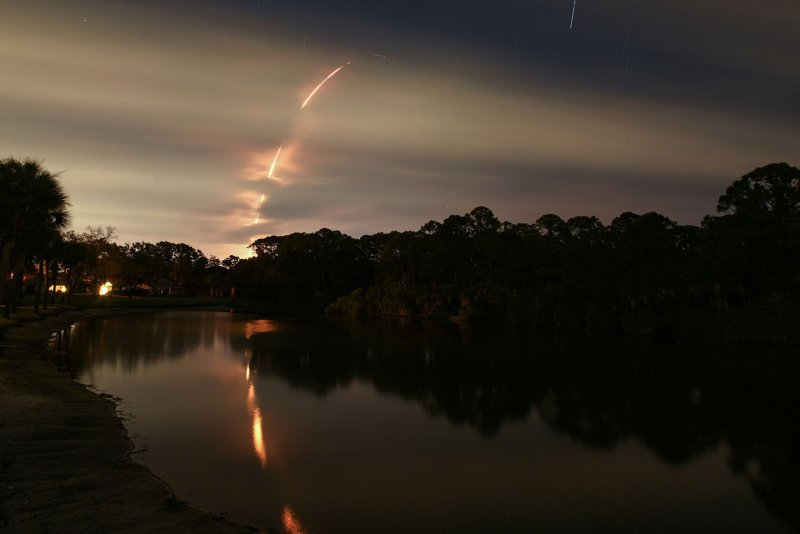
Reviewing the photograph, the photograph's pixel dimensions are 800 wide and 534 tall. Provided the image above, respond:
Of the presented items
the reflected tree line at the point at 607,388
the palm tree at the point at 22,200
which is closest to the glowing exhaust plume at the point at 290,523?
the reflected tree line at the point at 607,388

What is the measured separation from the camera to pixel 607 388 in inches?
922

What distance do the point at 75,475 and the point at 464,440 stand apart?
29.4 ft

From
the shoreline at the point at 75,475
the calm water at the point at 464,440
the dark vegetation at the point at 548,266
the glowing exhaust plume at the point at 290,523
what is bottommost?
the calm water at the point at 464,440

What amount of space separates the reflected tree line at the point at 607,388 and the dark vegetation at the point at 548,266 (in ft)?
36.0

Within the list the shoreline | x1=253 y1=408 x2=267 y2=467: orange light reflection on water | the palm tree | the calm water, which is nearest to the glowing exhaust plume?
the calm water

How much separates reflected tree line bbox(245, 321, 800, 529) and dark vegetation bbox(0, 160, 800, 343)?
36.0 ft

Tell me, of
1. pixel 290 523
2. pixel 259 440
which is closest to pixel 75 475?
pixel 290 523

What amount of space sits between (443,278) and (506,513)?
278 ft

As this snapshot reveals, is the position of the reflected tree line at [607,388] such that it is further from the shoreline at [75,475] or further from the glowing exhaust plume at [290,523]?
the shoreline at [75,475]

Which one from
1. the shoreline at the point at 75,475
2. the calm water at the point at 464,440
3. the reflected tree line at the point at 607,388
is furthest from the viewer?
the reflected tree line at the point at 607,388

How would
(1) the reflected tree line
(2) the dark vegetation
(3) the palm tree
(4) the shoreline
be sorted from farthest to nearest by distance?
(2) the dark vegetation
(3) the palm tree
(1) the reflected tree line
(4) the shoreline

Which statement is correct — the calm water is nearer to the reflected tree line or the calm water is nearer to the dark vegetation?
the reflected tree line

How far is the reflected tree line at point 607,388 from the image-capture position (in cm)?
1490

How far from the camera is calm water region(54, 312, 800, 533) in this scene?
992cm
